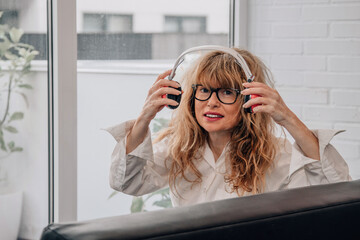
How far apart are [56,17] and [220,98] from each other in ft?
1.75

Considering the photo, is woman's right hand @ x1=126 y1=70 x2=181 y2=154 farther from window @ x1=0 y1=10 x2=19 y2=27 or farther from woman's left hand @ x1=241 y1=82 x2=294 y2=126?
window @ x1=0 y1=10 x2=19 y2=27

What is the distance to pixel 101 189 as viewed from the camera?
2.05 metres

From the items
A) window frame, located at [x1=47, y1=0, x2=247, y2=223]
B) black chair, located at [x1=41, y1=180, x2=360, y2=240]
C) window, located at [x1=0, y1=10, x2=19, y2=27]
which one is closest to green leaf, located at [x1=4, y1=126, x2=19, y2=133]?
window frame, located at [x1=47, y1=0, x2=247, y2=223]

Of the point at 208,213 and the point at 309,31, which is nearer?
the point at 208,213

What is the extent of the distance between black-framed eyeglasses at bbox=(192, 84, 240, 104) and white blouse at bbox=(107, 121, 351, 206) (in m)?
0.16

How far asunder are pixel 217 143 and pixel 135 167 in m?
0.26

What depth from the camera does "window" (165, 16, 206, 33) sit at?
2338 millimetres

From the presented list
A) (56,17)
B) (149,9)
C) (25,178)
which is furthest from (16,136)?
(149,9)

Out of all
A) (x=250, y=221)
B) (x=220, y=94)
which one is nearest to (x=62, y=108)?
(x=220, y=94)

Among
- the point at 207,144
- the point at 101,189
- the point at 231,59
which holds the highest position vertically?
the point at 231,59

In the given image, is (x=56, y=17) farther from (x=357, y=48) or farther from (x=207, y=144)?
(x=357, y=48)

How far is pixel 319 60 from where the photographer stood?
2.54 metres

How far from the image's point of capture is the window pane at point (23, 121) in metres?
1.53

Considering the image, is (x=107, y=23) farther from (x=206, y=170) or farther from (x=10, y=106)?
(x=206, y=170)
